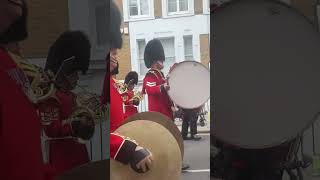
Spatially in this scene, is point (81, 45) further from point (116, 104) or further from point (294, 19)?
point (294, 19)

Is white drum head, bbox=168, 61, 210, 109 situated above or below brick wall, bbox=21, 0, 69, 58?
below

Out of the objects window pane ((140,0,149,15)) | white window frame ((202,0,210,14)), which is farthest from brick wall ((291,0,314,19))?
window pane ((140,0,149,15))

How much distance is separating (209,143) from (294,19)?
2.11 feet

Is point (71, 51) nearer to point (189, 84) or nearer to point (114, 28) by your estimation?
point (114, 28)

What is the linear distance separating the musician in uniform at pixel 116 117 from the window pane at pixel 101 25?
2cm

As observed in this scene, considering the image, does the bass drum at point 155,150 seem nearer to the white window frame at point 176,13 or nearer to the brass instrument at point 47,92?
the brass instrument at point 47,92

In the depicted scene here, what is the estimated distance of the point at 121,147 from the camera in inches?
67.3

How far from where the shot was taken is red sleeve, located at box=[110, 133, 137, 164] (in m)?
1.69

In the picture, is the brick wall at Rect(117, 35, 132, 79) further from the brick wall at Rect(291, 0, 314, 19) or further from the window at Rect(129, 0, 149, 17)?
the brick wall at Rect(291, 0, 314, 19)

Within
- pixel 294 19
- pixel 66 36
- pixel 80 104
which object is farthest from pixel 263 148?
pixel 66 36

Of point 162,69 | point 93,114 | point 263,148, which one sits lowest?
point 263,148

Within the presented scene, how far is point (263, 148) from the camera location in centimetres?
194

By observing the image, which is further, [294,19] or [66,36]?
[294,19]

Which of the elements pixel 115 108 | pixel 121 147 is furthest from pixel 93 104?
pixel 121 147
